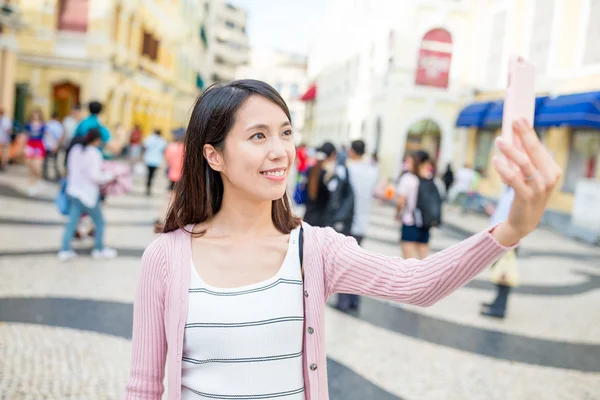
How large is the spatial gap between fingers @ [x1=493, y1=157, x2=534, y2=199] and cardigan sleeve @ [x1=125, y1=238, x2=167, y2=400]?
95 centimetres

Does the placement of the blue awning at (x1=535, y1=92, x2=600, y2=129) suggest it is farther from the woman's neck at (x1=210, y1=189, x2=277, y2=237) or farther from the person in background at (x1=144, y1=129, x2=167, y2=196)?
the woman's neck at (x1=210, y1=189, x2=277, y2=237)

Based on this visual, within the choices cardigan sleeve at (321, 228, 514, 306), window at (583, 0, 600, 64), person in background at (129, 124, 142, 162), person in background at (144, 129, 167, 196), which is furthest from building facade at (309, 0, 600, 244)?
cardigan sleeve at (321, 228, 514, 306)

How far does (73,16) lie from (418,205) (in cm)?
1945

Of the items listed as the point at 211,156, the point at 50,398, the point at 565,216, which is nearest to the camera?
the point at 211,156

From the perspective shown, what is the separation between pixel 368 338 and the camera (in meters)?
5.33

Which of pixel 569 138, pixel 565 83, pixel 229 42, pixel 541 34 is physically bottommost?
pixel 569 138

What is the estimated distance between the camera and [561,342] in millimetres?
5809

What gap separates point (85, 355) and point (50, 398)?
0.73 meters

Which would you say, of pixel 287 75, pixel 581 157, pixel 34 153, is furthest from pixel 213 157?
pixel 287 75

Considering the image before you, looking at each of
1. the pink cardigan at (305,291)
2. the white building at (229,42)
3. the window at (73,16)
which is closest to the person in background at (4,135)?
the window at (73,16)

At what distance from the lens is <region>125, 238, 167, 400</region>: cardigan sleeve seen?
5.40ft

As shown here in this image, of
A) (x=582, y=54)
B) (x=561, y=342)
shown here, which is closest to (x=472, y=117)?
(x=582, y=54)

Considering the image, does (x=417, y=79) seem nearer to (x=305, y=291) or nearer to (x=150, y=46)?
(x=150, y=46)

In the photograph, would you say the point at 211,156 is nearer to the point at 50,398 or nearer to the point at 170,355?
the point at 170,355
